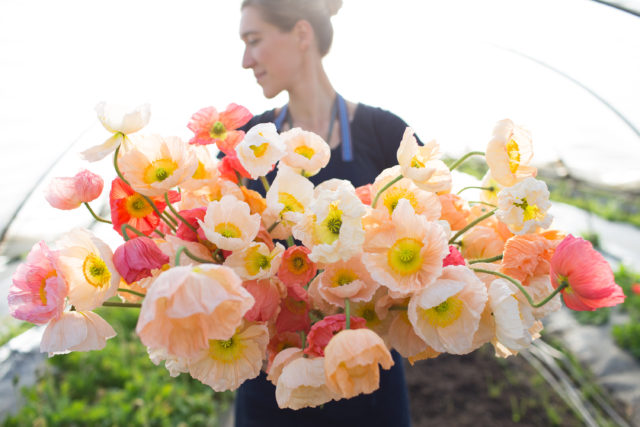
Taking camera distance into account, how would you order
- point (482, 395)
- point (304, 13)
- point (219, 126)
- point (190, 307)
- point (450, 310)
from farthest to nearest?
point (482, 395) < point (304, 13) < point (219, 126) < point (450, 310) < point (190, 307)

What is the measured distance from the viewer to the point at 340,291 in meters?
0.39

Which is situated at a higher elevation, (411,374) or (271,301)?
(271,301)

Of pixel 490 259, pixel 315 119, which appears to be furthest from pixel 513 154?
pixel 315 119

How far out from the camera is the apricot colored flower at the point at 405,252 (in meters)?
0.38

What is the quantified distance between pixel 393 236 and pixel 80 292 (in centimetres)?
30

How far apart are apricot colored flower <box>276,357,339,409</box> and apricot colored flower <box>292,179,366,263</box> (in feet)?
0.31

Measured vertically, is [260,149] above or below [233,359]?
above

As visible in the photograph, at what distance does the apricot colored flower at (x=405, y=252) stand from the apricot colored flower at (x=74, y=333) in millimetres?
258

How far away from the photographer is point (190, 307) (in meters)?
0.30

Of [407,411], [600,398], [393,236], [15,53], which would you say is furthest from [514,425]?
[15,53]

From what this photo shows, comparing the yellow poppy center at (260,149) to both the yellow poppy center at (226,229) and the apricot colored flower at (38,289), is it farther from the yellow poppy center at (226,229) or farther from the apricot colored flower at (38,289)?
the apricot colored flower at (38,289)

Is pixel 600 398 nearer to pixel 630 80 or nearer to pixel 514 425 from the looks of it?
pixel 514 425

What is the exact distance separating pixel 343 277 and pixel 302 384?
105mm

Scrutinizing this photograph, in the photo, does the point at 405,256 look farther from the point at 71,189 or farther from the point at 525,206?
the point at 71,189
